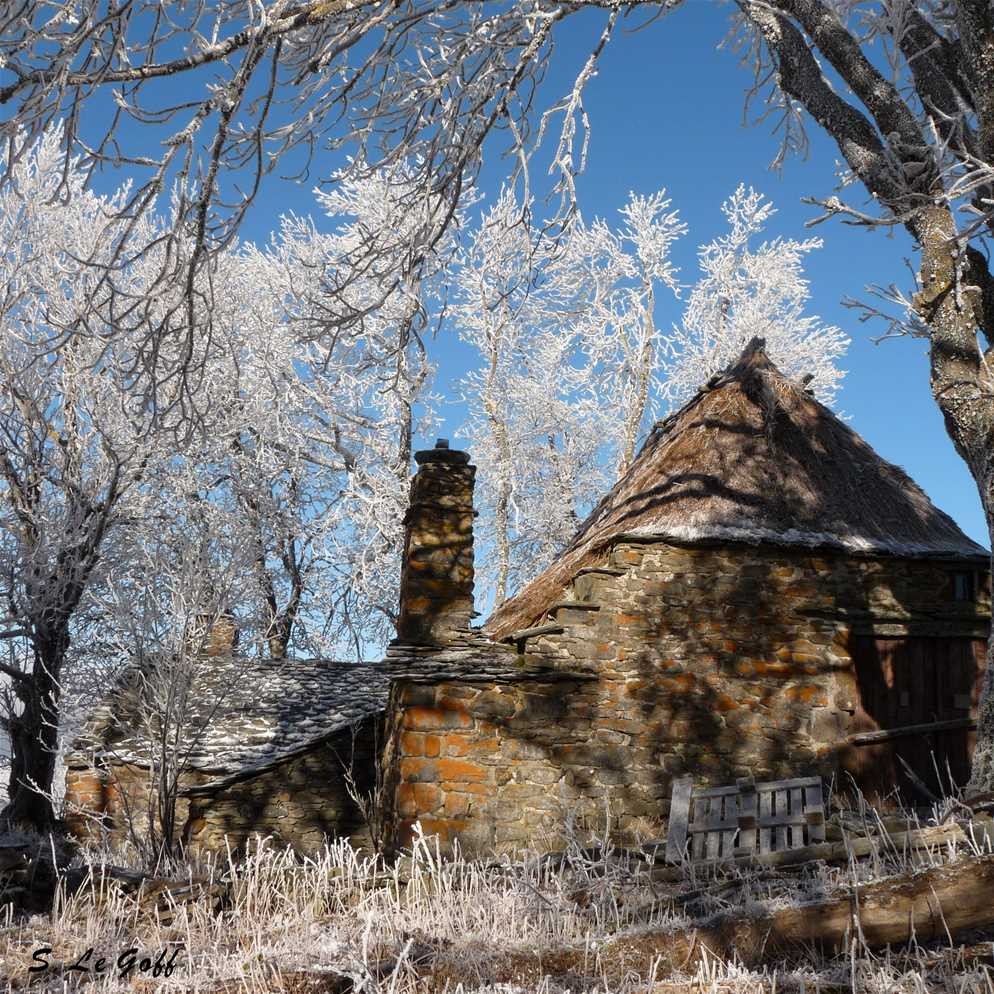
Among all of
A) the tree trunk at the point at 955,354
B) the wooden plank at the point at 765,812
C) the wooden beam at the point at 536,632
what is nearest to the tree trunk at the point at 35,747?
the wooden beam at the point at 536,632

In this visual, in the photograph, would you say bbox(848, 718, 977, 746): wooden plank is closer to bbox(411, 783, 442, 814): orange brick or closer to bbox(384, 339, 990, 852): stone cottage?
bbox(384, 339, 990, 852): stone cottage

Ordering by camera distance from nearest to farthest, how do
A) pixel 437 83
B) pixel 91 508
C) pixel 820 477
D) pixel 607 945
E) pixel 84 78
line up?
pixel 607 945
pixel 84 78
pixel 437 83
pixel 820 477
pixel 91 508

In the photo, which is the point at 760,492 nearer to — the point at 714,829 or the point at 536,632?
the point at 536,632

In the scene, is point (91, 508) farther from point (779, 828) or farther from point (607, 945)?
point (607, 945)

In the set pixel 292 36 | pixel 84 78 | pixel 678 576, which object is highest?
pixel 292 36

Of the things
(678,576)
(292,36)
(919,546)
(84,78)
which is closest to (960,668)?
(919,546)

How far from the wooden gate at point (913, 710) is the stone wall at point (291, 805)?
20.9 ft

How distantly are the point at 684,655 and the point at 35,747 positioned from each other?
10299 mm

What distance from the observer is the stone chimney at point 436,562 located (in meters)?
9.49

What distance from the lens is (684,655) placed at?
9680 millimetres

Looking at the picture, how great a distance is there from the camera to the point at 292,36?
5.95 m

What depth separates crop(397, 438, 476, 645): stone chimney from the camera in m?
9.49

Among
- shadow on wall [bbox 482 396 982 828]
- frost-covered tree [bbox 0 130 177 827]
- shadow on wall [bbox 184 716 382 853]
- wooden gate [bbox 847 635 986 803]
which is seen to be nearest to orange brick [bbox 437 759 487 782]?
shadow on wall [bbox 482 396 982 828]

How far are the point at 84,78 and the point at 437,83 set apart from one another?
270cm
